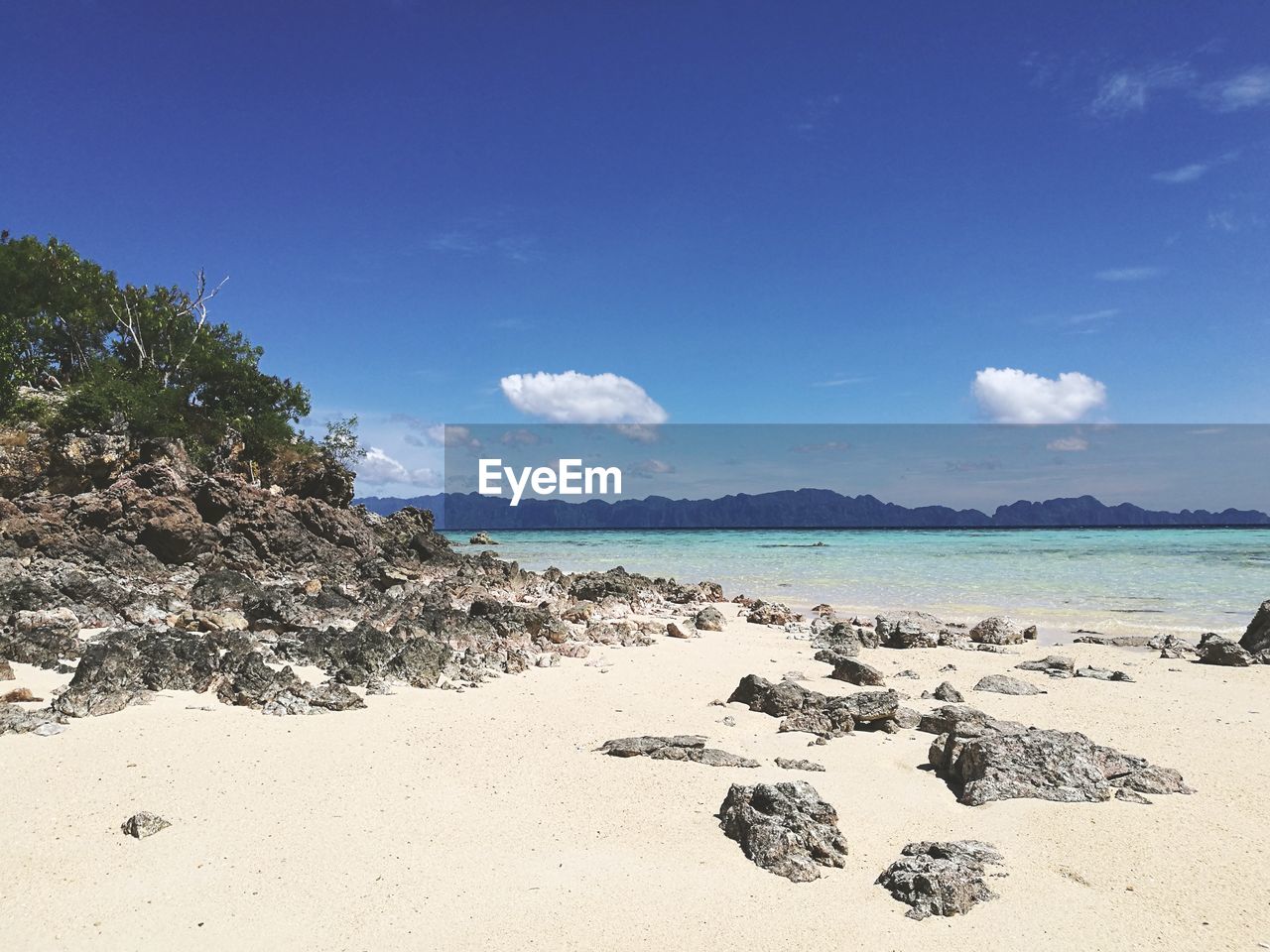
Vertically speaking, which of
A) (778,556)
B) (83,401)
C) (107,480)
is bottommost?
(778,556)

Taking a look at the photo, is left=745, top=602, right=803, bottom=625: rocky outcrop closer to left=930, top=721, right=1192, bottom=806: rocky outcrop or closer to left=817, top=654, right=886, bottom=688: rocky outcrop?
left=817, top=654, right=886, bottom=688: rocky outcrop

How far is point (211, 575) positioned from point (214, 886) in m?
12.6

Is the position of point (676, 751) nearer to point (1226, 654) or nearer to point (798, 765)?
point (798, 765)

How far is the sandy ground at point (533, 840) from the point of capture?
3.96m

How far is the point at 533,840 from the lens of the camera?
5.05 metres

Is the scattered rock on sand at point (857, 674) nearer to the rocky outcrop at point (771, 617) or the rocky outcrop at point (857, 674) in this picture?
the rocky outcrop at point (857, 674)

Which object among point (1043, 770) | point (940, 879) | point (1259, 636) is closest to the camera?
point (940, 879)

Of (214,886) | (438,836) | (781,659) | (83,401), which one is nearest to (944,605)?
(781,659)

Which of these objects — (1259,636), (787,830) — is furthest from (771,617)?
(787,830)

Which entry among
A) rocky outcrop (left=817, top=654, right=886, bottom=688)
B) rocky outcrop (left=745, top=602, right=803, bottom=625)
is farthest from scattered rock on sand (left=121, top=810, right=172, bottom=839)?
rocky outcrop (left=745, top=602, right=803, bottom=625)

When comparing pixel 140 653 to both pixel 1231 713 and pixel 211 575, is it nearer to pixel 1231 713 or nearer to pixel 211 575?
pixel 211 575

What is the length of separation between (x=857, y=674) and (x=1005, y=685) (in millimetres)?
1990

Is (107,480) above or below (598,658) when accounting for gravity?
above

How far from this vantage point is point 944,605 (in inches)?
798
